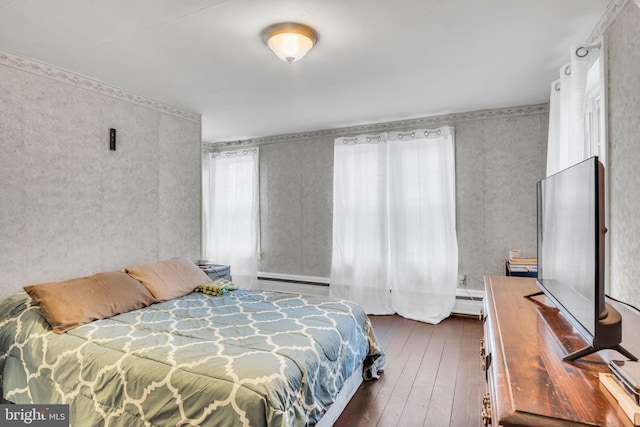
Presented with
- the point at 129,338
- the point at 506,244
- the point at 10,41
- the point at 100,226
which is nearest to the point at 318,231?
the point at 506,244

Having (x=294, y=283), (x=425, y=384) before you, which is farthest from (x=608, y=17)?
(x=294, y=283)

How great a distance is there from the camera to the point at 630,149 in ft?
5.38

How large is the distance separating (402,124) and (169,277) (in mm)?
3201

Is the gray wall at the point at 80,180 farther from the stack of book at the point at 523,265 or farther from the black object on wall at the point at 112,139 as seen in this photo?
the stack of book at the point at 523,265

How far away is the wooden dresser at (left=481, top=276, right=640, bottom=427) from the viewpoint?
0.81 metres

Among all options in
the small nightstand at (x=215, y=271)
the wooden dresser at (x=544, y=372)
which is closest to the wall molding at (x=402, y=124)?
the small nightstand at (x=215, y=271)

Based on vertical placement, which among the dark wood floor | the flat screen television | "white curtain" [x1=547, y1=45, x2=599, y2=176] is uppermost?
"white curtain" [x1=547, y1=45, x2=599, y2=176]

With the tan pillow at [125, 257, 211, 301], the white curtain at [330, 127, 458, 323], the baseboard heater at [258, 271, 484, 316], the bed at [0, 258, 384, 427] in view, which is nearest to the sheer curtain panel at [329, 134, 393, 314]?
the white curtain at [330, 127, 458, 323]

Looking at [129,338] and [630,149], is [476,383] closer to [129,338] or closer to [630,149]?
[630,149]

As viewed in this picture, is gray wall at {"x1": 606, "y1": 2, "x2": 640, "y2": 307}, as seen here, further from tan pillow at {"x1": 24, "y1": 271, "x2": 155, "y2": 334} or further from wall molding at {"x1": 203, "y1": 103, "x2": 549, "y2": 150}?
tan pillow at {"x1": 24, "y1": 271, "x2": 155, "y2": 334}

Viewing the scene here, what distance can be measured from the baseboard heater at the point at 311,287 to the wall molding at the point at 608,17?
9.08ft

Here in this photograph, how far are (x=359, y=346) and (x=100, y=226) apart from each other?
93.9 inches

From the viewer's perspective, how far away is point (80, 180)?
2818 mm

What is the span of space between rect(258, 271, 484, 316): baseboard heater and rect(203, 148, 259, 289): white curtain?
0.22 m
